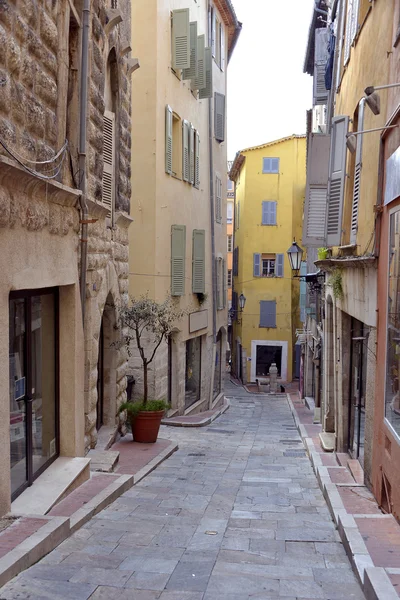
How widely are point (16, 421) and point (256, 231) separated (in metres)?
34.4

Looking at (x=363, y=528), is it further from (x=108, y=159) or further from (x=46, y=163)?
(x=108, y=159)

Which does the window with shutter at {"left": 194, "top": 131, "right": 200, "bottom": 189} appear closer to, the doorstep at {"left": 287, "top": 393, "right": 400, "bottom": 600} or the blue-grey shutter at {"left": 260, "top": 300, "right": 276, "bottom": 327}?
the doorstep at {"left": 287, "top": 393, "right": 400, "bottom": 600}

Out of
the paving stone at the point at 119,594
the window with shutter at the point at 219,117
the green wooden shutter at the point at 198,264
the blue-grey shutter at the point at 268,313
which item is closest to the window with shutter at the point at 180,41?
the green wooden shutter at the point at 198,264

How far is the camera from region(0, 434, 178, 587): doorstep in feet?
17.4

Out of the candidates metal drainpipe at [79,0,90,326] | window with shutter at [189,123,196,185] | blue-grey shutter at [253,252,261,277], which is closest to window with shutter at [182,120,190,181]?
window with shutter at [189,123,196,185]

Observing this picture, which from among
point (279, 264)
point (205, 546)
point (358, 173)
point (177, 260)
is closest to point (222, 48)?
point (177, 260)

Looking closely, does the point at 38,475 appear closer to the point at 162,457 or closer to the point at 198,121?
the point at 162,457

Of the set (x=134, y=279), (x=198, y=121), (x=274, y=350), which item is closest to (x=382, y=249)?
(x=134, y=279)

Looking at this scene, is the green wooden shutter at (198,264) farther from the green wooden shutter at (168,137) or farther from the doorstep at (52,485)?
the doorstep at (52,485)

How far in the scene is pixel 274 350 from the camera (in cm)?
4025

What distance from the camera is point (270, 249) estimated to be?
40.4 meters

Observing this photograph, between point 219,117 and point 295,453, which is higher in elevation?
point 219,117

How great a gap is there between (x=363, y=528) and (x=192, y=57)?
16.2 meters

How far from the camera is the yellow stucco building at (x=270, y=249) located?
40125 millimetres
